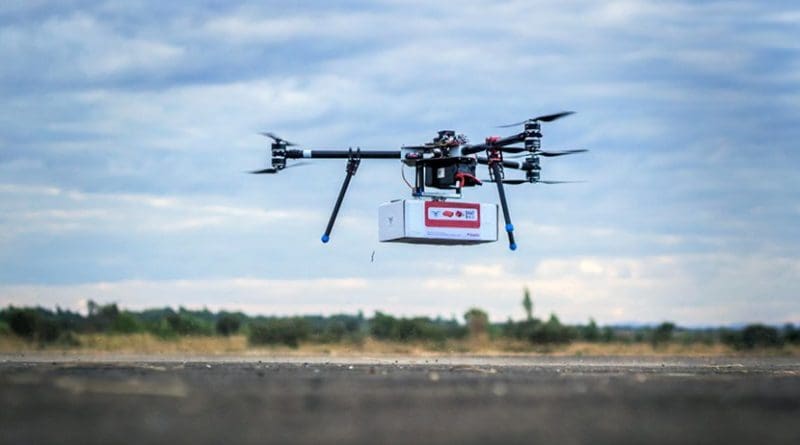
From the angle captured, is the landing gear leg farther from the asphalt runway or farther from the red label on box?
the asphalt runway

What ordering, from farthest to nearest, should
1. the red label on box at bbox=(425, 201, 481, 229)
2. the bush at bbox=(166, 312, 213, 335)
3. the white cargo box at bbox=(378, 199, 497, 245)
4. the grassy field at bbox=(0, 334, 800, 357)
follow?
1. the bush at bbox=(166, 312, 213, 335)
2. the grassy field at bbox=(0, 334, 800, 357)
3. the red label on box at bbox=(425, 201, 481, 229)
4. the white cargo box at bbox=(378, 199, 497, 245)

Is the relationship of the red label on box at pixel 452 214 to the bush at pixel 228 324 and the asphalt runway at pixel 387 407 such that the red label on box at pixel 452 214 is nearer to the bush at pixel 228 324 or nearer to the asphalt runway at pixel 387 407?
the asphalt runway at pixel 387 407

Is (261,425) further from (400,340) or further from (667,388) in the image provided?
(400,340)

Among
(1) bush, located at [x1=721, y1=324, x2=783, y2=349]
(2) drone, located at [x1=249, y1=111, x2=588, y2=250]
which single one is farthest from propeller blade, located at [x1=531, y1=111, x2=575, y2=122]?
(1) bush, located at [x1=721, y1=324, x2=783, y2=349]

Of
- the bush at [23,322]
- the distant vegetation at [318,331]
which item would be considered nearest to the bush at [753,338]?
the distant vegetation at [318,331]

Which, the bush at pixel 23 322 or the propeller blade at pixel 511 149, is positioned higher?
the propeller blade at pixel 511 149

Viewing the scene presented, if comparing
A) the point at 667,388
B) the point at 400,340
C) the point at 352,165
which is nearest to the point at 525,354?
the point at 400,340
